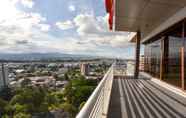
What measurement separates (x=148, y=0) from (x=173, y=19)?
2.15 meters

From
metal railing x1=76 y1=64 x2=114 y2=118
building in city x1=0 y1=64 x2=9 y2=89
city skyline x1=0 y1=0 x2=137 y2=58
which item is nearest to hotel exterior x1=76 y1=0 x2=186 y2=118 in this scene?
metal railing x1=76 y1=64 x2=114 y2=118

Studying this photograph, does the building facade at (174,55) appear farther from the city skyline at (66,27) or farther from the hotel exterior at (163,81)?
the city skyline at (66,27)

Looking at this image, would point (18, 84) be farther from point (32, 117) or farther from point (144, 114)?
point (144, 114)

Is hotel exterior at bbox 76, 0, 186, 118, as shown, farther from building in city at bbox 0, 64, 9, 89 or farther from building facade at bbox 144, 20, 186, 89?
building in city at bbox 0, 64, 9, 89

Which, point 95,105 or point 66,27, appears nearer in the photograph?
point 95,105

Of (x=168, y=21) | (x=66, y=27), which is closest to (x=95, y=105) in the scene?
(x=168, y=21)

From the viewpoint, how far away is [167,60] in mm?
8547

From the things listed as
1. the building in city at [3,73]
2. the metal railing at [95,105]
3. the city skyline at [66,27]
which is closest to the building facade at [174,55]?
the metal railing at [95,105]

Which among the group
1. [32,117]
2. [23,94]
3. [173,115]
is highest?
[173,115]

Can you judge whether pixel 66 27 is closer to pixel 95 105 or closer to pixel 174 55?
pixel 174 55

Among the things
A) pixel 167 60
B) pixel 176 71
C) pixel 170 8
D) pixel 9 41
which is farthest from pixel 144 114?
pixel 9 41

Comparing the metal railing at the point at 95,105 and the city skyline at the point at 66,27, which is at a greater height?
the city skyline at the point at 66,27

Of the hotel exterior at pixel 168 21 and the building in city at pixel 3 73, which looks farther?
the building in city at pixel 3 73

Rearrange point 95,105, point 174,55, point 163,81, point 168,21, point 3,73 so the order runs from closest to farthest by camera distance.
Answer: point 95,105
point 168,21
point 174,55
point 163,81
point 3,73
